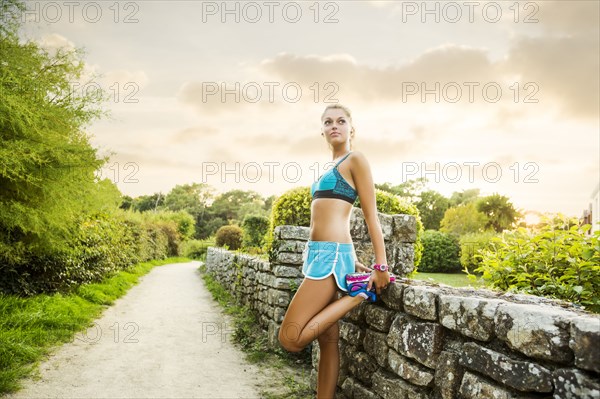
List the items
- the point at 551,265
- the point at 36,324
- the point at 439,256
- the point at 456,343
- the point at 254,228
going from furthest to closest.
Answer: the point at 439,256 → the point at 254,228 → the point at 36,324 → the point at 551,265 → the point at 456,343

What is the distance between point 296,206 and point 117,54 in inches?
181

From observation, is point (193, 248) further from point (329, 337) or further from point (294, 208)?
point (329, 337)

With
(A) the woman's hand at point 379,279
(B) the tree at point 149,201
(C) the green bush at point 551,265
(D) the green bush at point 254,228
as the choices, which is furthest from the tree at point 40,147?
(B) the tree at point 149,201

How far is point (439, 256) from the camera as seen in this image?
18328mm

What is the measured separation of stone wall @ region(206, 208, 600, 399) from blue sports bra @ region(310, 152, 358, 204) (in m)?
0.74

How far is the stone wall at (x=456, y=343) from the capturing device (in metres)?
1.62

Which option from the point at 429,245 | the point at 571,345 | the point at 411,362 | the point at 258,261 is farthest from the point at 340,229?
the point at 429,245

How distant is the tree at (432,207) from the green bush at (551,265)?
35.6m

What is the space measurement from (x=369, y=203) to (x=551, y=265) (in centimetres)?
169

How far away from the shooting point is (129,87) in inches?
265

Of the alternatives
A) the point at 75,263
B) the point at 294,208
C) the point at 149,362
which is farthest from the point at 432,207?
the point at 149,362

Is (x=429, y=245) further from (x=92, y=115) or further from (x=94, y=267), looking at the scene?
(x=92, y=115)

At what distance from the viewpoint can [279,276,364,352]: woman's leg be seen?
2.60m

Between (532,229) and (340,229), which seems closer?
(340,229)
